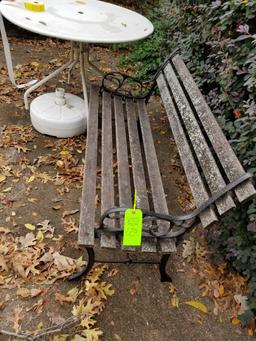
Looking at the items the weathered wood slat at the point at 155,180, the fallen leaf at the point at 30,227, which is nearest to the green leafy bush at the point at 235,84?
the weathered wood slat at the point at 155,180

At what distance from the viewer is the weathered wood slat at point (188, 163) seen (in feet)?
6.02

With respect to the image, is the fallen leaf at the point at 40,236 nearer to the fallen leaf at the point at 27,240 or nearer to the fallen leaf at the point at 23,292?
the fallen leaf at the point at 27,240

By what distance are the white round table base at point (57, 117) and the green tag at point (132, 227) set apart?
1.81 metres

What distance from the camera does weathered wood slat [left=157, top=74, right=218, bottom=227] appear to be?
1836 mm

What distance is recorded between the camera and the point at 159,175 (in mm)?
2385

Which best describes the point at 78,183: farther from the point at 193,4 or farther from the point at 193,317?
the point at 193,4

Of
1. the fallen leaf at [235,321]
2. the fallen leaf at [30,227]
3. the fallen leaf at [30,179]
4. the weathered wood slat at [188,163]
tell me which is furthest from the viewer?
the fallen leaf at [30,179]

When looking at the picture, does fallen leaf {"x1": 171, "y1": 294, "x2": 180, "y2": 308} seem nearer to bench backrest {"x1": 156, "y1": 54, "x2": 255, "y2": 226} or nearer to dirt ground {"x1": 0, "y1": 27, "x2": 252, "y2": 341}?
dirt ground {"x1": 0, "y1": 27, "x2": 252, "y2": 341}

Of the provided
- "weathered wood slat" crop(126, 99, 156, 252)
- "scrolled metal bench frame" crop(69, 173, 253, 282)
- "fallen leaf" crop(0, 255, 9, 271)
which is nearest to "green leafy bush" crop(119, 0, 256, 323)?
"scrolled metal bench frame" crop(69, 173, 253, 282)

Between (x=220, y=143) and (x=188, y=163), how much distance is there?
29cm

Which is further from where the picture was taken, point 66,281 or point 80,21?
point 80,21

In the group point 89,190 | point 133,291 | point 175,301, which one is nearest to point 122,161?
point 89,190

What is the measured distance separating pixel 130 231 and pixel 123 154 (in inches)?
34.4

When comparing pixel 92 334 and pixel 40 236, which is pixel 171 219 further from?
pixel 40 236
